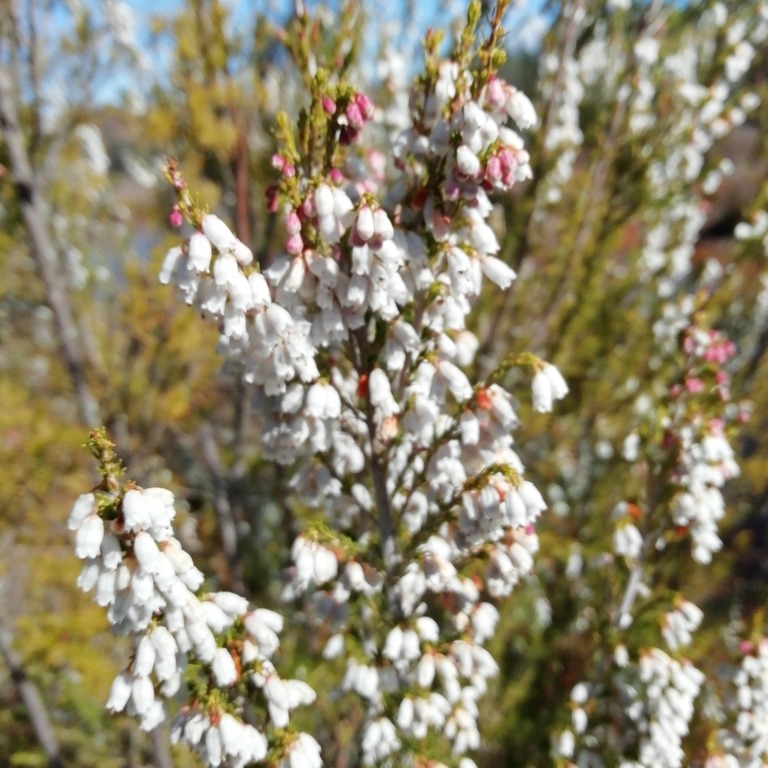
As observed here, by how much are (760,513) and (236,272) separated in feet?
24.6

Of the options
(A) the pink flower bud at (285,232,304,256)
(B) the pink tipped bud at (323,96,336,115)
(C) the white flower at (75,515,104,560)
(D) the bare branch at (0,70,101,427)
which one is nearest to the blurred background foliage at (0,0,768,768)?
(D) the bare branch at (0,70,101,427)

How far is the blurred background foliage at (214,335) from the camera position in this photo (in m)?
4.12

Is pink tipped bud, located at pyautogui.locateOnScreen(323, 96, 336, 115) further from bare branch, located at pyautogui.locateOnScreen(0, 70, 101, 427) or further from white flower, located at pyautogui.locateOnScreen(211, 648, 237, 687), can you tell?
bare branch, located at pyautogui.locateOnScreen(0, 70, 101, 427)

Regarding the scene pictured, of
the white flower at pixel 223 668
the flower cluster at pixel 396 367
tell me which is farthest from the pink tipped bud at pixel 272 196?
the white flower at pixel 223 668

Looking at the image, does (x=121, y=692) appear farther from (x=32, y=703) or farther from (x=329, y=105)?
(x=32, y=703)

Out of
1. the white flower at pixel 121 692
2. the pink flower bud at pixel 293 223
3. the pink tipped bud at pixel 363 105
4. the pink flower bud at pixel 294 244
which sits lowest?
the white flower at pixel 121 692

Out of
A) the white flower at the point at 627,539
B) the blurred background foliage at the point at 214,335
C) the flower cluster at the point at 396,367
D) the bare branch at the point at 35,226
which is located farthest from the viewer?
the blurred background foliage at the point at 214,335

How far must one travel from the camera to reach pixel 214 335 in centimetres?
559

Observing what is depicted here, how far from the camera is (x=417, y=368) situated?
7.20ft

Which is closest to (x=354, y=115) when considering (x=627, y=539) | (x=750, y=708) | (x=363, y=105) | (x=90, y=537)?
(x=363, y=105)

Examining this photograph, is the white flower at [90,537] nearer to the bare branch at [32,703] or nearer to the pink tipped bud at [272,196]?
the pink tipped bud at [272,196]

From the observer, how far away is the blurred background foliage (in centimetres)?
412

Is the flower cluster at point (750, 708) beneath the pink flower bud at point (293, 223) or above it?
beneath

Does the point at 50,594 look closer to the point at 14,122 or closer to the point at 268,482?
the point at 268,482
